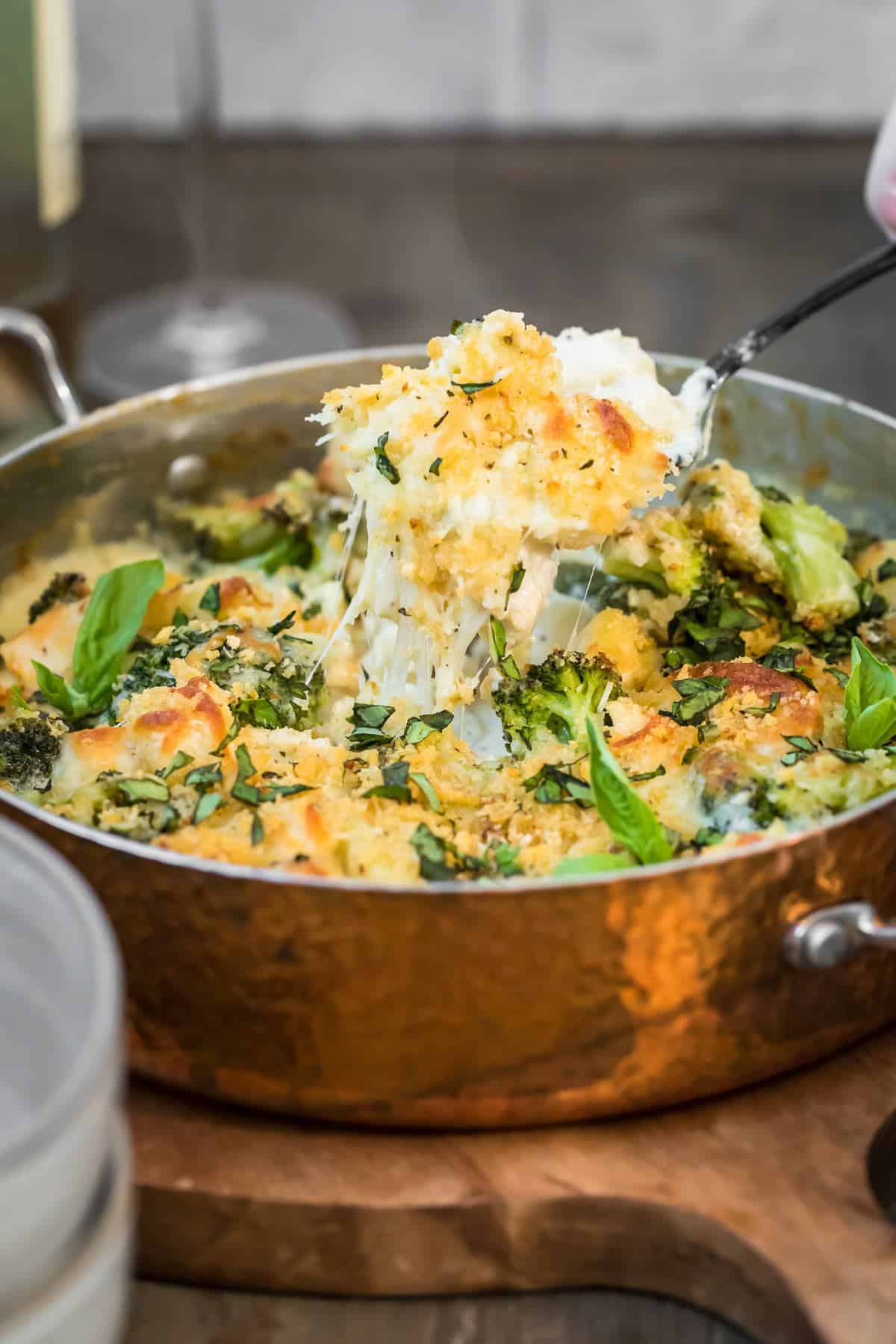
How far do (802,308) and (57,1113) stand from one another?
1.44 meters

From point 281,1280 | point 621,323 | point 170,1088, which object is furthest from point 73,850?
point 621,323

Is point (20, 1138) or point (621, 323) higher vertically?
point (20, 1138)

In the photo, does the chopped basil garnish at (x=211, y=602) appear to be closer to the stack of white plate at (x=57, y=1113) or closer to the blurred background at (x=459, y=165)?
the stack of white plate at (x=57, y=1113)

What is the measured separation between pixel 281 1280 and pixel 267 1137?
12 centimetres

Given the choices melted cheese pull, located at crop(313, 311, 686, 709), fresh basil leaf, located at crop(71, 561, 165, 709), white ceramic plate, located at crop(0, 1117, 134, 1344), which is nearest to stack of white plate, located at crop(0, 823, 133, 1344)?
white ceramic plate, located at crop(0, 1117, 134, 1344)

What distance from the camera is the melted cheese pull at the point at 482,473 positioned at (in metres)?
1.63

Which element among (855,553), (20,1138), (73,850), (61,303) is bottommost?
(61,303)

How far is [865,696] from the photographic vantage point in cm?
163

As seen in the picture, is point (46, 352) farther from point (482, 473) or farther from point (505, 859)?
point (505, 859)

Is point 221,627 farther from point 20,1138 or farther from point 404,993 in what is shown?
point 20,1138

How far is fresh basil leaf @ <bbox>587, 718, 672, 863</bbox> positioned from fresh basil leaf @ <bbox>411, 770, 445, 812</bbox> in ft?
0.55

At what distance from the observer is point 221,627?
6.11 ft

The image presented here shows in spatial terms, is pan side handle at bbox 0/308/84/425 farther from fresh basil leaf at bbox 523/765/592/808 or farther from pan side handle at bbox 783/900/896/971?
pan side handle at bbox 783/900/896/971

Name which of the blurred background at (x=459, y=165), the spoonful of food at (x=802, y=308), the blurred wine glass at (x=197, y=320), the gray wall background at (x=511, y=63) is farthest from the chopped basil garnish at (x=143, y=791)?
the gray wall background at (x=511, y=63)
